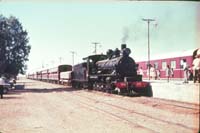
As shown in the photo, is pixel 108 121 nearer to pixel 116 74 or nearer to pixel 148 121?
pixel 148 121

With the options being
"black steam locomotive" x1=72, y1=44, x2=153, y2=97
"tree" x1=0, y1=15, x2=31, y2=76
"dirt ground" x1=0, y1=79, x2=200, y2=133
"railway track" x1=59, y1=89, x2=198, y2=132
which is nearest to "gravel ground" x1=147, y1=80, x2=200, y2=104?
"black steam locomotive" x1=72, y1=44, x2=153, y2=97

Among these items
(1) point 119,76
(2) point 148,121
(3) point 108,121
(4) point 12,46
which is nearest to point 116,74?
(1) point 119,76

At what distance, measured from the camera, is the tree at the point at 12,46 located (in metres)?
38.8

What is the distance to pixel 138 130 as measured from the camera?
1016 centimetres

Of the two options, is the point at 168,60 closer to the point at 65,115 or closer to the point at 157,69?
the point at 157,69

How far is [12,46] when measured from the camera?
1596 inches

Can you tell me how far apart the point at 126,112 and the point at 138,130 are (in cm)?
425

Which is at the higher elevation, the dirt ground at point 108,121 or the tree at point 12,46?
the tree at point 12,46

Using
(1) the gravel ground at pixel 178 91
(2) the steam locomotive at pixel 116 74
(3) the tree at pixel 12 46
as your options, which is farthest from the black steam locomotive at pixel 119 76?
(3) the tree at pixel 12 46

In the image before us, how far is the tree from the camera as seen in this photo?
127 feet

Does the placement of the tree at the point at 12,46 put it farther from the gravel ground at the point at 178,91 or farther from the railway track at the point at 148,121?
the railway track at the point at 148,121

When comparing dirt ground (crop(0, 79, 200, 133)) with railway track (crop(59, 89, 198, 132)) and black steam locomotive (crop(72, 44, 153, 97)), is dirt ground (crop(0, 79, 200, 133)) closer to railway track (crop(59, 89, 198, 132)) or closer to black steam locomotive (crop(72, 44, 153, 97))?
railway track (crop(59, 89, 198, 132))

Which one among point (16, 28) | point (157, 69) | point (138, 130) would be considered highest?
point (16, 28)

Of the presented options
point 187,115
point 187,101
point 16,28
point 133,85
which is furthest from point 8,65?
point 187,115
